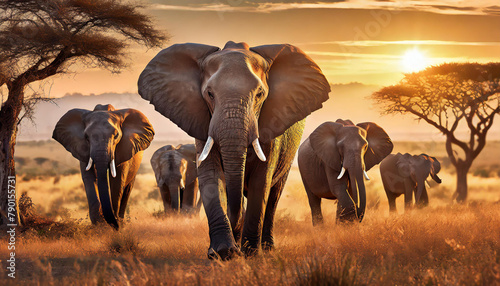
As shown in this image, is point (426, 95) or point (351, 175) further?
point (426, 95)

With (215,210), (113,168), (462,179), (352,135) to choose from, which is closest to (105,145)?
(113,168)

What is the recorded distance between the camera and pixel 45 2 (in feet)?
50.9

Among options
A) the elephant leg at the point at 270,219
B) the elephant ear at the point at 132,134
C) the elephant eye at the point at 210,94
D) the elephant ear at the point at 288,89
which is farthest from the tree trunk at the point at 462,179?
the elephant eye at the point at 210,94

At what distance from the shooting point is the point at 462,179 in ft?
85.8

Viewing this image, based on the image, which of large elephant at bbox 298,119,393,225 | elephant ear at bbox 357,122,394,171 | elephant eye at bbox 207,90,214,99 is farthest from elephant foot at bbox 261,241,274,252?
elephant ear at bbox 357,122,394,171

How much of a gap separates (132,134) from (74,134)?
118cm

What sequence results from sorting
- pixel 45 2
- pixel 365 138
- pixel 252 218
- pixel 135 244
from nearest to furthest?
pixel 252 218, pixel 135 244, pixel 365 138, pixel 45 2

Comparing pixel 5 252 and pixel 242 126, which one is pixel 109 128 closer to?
pixel 5 252

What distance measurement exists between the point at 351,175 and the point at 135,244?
4484 millimetres

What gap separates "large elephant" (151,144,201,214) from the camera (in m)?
17.8

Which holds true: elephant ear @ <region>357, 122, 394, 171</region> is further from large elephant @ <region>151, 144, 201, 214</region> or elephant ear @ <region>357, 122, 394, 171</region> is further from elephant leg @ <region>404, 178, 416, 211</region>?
elephant leg @ <region>404, 178, 416, 211</region>

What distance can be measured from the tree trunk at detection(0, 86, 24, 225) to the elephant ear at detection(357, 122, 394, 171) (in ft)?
25.3

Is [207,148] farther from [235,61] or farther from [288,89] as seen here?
[288,89]

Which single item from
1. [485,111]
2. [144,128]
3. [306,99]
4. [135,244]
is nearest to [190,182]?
[144,128]
